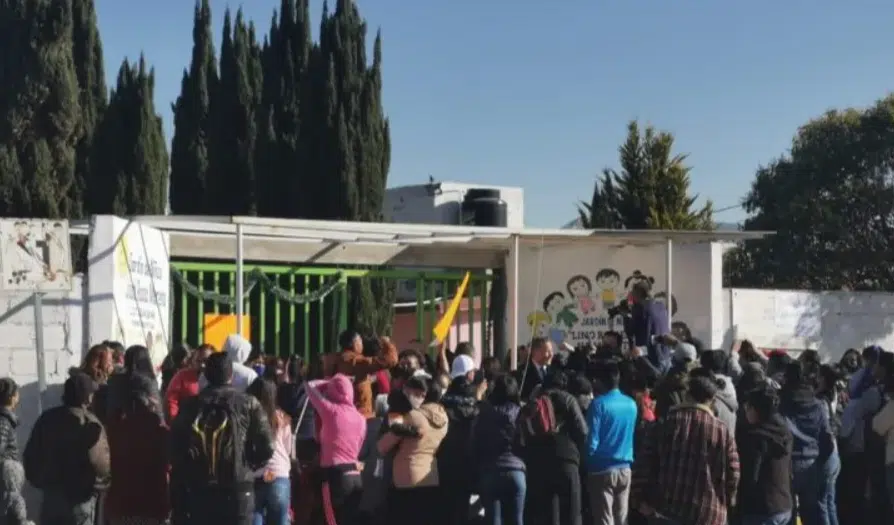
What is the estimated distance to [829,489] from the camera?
37.2 ft

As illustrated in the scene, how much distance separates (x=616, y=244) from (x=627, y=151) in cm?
950

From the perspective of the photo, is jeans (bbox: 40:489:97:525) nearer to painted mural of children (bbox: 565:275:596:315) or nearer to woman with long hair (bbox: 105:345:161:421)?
woman with long hair (bbox: 105:345:161:421)

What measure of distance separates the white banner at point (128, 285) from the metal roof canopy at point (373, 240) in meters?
0.30

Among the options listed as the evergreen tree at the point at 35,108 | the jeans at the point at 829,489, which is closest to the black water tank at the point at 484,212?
the evergreen tree at the point at 35,108

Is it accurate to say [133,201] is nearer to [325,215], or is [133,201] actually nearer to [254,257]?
[325,215]

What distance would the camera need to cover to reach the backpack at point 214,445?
312 inches

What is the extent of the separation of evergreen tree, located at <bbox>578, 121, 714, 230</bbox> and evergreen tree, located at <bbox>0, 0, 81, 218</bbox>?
1291 centimetres

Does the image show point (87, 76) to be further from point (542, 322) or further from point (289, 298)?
point (542, 322)

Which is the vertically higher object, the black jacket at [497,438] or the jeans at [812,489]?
the black jacket at [497,438]

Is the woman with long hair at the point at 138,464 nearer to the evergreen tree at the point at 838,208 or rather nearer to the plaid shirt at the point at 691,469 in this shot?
the plaid shirt at the point at 691,469

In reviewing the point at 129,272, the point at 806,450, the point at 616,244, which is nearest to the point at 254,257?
the point at 129,272

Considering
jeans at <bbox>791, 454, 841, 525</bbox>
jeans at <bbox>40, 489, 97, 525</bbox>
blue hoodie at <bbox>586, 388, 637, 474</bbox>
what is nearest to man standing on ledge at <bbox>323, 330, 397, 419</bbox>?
blue hoodie at <bbox>586, 388, 637, 474</bbox>

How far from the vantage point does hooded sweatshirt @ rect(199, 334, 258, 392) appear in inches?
388

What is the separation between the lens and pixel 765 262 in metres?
30.5
